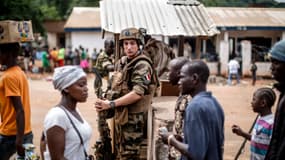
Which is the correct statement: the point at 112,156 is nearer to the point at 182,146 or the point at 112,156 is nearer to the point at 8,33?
the point at 8,33

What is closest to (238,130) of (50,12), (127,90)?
(127,90)

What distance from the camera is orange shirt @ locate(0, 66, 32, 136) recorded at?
A: 3.58m

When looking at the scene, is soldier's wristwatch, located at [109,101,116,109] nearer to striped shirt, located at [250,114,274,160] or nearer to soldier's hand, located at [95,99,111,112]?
soldier's hand, located at [95,99,111,112]

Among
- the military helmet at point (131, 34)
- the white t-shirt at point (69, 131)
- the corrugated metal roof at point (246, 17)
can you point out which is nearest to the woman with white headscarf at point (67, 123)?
the white t-shirt at point (69, 131)

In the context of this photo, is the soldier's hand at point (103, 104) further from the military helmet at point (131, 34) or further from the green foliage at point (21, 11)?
the green foliage at point (21, 11)

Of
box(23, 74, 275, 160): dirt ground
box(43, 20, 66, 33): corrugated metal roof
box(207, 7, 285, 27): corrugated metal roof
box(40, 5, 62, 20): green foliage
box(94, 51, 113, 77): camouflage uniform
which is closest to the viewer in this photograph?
box(94, 51, 113, 77): camouflage uniform

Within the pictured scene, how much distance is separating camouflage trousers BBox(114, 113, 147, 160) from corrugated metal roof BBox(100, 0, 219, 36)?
107 cm

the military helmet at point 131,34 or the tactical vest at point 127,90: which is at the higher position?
the military helmet at point 131,34

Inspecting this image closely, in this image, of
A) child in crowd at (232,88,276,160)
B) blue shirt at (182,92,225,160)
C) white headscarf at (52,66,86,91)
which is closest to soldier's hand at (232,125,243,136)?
child in crowd at (232,88,276,160)

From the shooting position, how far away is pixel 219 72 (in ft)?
75.7

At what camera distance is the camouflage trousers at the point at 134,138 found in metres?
4.50

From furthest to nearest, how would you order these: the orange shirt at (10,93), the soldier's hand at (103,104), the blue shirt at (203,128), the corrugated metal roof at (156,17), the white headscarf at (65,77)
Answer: the corrugated metal roof at (156,17), the soldier's hand at (103,104), the orange shirt at (10,93), the white headscarf at (65,77), the blue shirt at (203,128)

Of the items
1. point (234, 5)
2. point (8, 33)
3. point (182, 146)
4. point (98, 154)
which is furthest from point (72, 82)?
point (234, 5)

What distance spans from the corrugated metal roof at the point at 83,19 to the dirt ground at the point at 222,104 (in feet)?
13.3
